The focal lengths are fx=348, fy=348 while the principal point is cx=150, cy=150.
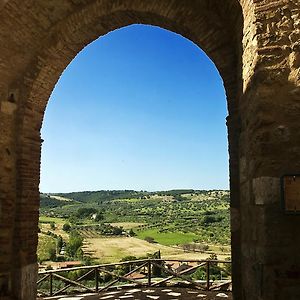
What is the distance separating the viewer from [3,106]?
5645 mm

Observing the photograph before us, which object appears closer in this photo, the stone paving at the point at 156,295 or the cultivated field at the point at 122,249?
the stone paving at the point at 156,295

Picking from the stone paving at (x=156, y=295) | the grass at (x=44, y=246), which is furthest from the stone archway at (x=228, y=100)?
the grass at (x=44, y=246)

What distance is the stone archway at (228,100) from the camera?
317cm

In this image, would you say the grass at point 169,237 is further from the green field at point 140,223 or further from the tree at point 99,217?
the tree at point 99,217

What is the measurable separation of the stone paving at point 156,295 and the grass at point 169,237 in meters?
45.2

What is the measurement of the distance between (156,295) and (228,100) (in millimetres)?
4847

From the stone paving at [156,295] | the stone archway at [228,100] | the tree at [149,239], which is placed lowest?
the tree at [149,239]

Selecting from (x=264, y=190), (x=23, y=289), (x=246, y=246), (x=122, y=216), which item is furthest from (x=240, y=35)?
(x=122, y=216)

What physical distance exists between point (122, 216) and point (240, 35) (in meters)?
90.9

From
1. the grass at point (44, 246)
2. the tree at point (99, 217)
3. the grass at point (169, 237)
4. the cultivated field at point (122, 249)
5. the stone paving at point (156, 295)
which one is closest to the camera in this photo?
the stone paving at point (156, 295)

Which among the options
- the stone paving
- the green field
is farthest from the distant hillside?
Result: the stone paving

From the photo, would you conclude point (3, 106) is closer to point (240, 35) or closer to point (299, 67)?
point (240, 35)

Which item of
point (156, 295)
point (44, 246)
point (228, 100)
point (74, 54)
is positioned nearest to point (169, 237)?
point (44, 246)

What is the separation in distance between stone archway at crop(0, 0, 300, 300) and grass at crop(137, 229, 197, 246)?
4841cm
